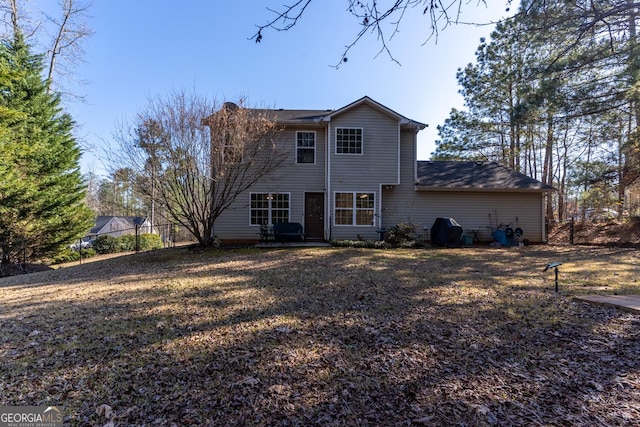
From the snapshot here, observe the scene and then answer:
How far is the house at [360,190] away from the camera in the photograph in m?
11.9

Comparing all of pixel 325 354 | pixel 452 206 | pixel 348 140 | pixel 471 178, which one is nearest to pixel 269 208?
pixel 348 140

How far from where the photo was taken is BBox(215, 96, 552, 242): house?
11898mm

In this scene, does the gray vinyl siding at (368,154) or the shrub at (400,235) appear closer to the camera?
the shrub at (400,235)

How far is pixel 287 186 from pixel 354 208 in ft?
9.79

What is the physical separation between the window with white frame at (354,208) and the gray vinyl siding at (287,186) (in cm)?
100

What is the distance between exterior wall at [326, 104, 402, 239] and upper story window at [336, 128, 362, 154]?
147 mm

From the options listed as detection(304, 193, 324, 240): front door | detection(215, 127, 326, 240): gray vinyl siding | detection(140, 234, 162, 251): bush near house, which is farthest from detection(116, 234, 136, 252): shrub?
detection(304, 193, 324, 240): front door

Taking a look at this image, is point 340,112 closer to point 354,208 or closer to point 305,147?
point 305,147

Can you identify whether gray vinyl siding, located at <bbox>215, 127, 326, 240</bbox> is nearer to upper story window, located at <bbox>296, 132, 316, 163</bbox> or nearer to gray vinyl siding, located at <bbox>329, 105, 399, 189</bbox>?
upper story window, located at <bbox>296, 132, 316, 163</bbox>

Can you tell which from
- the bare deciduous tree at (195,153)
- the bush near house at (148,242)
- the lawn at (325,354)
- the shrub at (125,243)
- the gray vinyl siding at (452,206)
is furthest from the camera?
the bush near house at (148,242)

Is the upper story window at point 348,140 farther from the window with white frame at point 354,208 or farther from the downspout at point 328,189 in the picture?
the window with white frame at point 354,208

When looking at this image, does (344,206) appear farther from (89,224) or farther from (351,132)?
(89,224)

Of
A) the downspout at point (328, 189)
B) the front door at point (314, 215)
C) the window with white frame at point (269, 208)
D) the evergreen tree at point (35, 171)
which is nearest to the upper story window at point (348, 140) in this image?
the downspout at point (328, 189)

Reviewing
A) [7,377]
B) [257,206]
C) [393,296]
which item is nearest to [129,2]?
[257,206]
